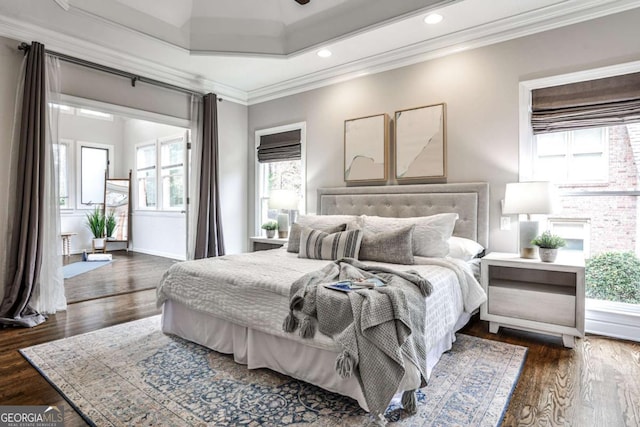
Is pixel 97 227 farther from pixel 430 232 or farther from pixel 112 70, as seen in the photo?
pixel 430 232

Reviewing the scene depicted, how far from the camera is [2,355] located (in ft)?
8.30

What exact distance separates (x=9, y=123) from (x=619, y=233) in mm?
5539

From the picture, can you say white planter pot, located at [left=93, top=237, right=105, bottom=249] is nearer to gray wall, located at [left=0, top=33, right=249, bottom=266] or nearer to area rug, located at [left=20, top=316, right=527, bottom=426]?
gray wall, located at [left=0, top=33, right=249, bottom=266]

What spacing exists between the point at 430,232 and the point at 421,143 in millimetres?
1168

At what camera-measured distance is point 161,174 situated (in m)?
7.20

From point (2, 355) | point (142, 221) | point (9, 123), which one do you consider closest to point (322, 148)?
point (9, 123)

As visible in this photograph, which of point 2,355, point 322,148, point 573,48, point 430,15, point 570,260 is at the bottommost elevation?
point 2,355

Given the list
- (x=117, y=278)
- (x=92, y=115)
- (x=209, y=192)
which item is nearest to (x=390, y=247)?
(x=209, y=192)

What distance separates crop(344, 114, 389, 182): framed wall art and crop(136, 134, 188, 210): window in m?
3.61

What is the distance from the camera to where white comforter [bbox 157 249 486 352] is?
2.14 meters

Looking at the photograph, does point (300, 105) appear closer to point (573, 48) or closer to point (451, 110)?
point (451, 110)

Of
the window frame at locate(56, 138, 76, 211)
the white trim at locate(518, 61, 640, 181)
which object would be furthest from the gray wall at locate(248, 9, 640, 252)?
the window frame at locate(56, 138, 76, 211)

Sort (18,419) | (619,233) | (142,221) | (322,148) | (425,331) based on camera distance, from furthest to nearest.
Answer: (142,221) → (322,148) → (619,233) → (425,331) → (18,419)

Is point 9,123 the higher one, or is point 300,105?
point 300,105
